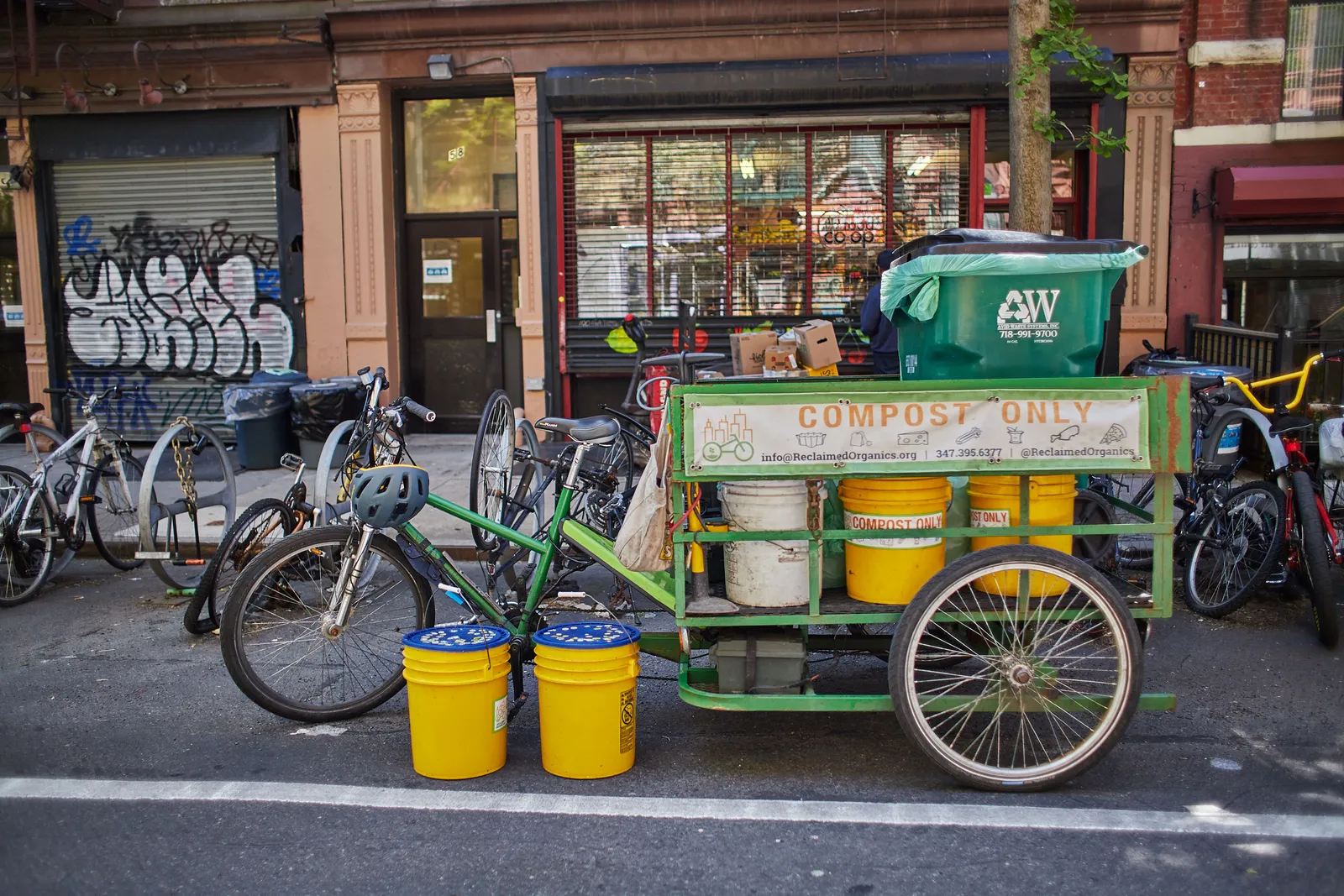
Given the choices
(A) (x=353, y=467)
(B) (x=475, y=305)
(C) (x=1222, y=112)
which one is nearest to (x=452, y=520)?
(A) (x=353, y=467)

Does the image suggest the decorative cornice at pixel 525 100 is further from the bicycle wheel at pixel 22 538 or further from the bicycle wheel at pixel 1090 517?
the bicycle wheel at pixel 1090 517

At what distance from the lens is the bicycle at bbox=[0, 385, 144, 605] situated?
6.90m

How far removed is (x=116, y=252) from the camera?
1284cm

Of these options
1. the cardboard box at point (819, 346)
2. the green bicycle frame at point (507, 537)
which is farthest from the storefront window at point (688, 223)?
the green bicycle frame at point (507, 537)

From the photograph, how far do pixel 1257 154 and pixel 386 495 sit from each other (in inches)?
406

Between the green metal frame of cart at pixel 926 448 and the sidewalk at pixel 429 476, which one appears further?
the sidewalk at pixel 429 476

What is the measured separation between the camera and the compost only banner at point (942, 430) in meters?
4.02

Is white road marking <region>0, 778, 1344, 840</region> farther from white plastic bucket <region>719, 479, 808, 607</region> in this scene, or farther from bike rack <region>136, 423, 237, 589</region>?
bike rack <region>136, 423, 237, 589</region>

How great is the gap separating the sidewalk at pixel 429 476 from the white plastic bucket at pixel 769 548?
3845mm

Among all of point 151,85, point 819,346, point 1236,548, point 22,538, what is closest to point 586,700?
point 819,346

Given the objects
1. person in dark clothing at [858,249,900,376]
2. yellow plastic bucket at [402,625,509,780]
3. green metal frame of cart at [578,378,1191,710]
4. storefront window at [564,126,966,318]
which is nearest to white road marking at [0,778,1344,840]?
yellow plastic bucket at [402,625,509,780]

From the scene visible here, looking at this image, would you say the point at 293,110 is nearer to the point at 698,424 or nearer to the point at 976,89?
the point at 976,89

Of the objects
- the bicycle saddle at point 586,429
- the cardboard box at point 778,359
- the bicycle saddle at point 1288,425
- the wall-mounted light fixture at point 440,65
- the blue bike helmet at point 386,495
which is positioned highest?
the wall-mounted light fixture at point 440,65

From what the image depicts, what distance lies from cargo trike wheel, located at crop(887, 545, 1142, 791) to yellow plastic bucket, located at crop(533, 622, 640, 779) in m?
0.99
